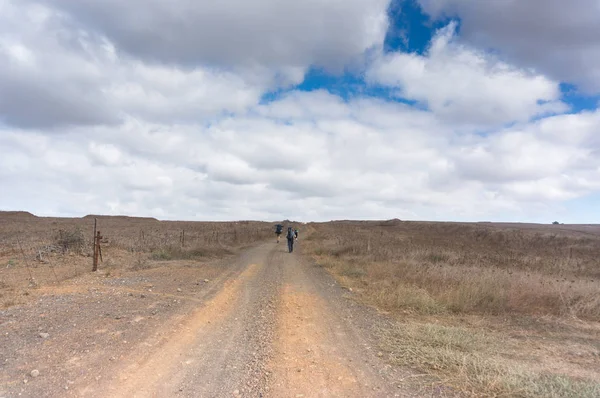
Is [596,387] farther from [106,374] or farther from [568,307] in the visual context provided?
[106,374]

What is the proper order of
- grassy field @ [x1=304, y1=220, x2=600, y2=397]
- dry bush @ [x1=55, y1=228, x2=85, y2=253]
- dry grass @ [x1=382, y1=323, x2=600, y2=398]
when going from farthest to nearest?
dry bush @ [x1=55, y1=228, x2=85, y2=253]
grassy field @ [x1=304, y1=220, x2=600, y2=397]
dry grass @ [x1=382, y1=323, x2=600, y2=398]

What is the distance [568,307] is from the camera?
30.0 ft

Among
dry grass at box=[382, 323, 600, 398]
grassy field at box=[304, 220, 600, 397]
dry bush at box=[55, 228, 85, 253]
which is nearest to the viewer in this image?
dry grass at box=[382, 323, 600, 398]

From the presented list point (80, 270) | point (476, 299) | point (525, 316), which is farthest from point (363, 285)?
point (80, 270)

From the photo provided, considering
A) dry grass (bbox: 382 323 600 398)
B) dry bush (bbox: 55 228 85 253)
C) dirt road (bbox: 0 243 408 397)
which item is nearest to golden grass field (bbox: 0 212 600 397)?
dry grass (bbox: 382 323 600 398)

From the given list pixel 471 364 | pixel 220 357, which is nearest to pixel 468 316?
pixel 471 364

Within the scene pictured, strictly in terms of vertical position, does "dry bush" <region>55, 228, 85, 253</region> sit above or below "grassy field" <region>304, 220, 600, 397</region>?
above

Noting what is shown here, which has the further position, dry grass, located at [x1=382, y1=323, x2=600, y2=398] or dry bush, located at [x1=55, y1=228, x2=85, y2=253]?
dry bush, located at [x1=55, y1=228, x2=85, y2=253]

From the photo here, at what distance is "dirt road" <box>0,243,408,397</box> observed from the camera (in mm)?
4715

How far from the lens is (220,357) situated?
19.1 feet

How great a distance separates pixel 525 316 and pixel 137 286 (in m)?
10.1

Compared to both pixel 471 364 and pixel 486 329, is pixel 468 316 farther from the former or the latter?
pixel 471 364

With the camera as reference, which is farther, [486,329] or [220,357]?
[486,329]

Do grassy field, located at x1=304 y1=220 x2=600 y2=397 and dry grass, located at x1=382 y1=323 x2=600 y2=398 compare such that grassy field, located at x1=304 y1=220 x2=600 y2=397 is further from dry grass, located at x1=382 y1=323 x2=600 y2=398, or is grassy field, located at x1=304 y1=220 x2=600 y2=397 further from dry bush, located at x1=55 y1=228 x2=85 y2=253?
dry bush, located at x1=55 y1=228 x2=85 y2=253
